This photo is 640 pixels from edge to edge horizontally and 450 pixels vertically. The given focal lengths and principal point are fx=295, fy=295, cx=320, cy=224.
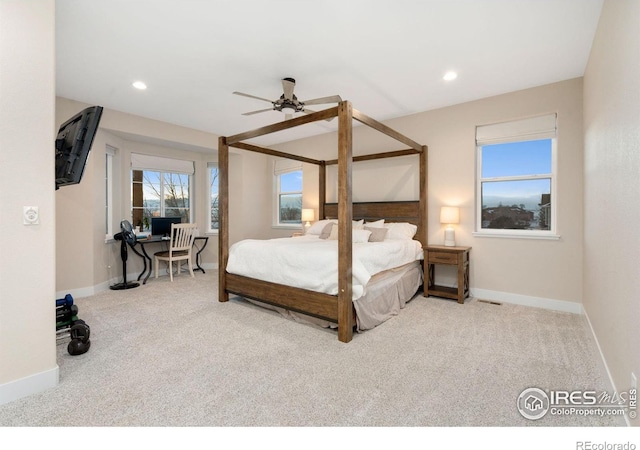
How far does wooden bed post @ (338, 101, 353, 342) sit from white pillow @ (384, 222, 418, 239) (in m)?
1.83

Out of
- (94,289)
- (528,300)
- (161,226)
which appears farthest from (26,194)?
(528,300)

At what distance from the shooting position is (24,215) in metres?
1.81

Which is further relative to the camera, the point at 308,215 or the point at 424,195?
the point at 308,215

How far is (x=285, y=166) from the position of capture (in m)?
6.55

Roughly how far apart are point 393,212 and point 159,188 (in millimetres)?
4523

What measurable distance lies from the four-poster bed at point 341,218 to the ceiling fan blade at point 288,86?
427mm

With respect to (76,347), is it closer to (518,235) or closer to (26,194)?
(26,194)

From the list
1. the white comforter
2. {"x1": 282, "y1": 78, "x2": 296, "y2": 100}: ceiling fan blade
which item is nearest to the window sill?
the white comforter

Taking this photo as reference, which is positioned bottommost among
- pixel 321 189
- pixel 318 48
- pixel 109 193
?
pixel 109 193

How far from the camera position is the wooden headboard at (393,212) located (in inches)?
175

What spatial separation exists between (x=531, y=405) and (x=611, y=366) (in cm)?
64

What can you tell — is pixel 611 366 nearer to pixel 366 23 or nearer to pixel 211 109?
pixel 366 23

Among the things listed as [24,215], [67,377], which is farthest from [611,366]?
[24,215]

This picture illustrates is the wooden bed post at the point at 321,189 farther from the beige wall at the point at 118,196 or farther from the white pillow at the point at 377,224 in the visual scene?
the beige wall at the point at 118,196
